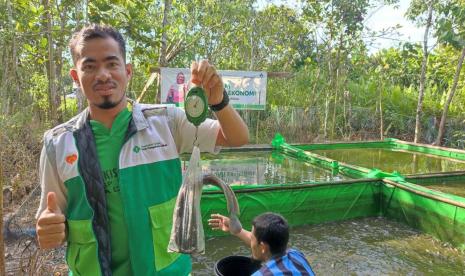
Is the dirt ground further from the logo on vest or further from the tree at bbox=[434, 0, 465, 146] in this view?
the tree at bbox=[434, 0, 465, 146]

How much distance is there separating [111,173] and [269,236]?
137 cm

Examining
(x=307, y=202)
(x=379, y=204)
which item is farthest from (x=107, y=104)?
(x=379, y=204)

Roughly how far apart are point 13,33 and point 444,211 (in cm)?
613

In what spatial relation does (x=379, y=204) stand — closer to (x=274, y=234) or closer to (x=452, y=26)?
(x=274, y=234)

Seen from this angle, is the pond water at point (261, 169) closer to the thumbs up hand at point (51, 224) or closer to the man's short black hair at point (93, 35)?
the man's short black hair at point (93, 35)

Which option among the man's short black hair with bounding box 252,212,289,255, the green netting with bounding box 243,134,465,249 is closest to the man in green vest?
the man's short black hair with bounding box 252,212,289,255

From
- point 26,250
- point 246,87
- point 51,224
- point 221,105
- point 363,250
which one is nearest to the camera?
point 51,224

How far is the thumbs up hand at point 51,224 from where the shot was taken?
4.09ft

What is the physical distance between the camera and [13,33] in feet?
16.9

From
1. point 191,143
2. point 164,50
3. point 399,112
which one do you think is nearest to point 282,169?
point 164,50

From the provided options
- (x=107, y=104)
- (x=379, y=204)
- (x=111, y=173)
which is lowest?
(x=379, y=204)

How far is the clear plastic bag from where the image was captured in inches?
53.7

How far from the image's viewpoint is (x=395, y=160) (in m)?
9.53

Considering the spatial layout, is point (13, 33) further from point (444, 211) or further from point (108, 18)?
point (444, 211)
